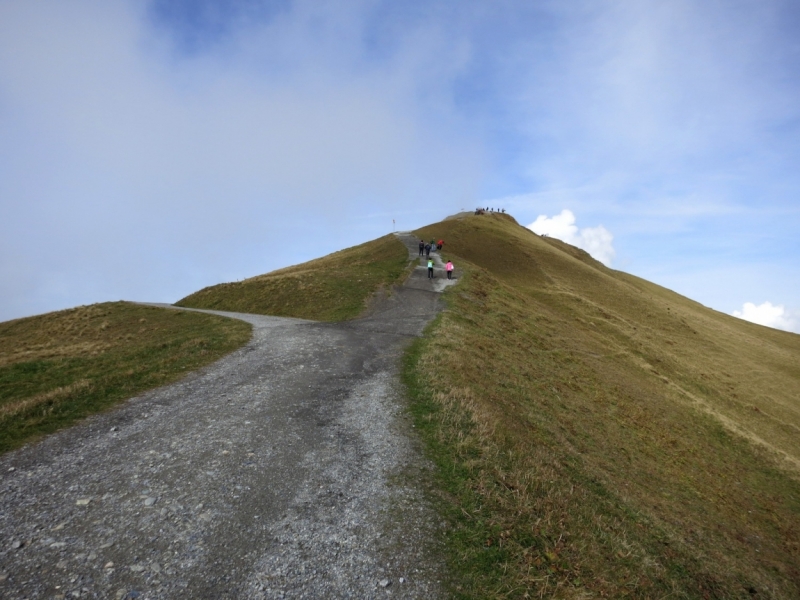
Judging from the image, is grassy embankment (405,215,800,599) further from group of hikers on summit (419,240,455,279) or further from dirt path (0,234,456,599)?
group of hikers on summit (419,240,455,279)

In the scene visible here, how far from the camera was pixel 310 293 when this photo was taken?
133 ft

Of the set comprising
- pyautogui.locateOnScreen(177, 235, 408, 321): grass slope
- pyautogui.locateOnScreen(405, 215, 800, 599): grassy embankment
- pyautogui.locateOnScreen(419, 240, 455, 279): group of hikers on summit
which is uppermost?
pyautogui.locateOnScreen(419, 240, 455, 279): group of hikers on summit

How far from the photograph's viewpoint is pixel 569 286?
5988cm

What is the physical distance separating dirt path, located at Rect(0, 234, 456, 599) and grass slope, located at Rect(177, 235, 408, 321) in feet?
63.5

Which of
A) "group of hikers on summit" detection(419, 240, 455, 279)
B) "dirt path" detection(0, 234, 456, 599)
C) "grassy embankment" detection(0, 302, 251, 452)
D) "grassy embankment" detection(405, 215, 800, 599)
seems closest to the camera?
"dirt path" detection(0, 234, 456, 599)

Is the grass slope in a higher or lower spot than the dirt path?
higher

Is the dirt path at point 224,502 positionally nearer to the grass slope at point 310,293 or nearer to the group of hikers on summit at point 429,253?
the grass slope at point 310,293

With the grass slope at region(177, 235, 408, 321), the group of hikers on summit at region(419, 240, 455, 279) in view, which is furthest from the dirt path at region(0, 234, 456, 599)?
the group of hikers on summit at region(419, 240, 455, 279)

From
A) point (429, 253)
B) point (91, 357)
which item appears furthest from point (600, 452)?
point (429, 253)

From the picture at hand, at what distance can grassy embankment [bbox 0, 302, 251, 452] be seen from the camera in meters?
13.9

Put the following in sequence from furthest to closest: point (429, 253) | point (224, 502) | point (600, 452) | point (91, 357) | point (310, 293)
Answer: point (429, 253)
point (310, 293)
point (91, 357)
point (600, 452)
point (224, 502)

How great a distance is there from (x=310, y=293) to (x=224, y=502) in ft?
105

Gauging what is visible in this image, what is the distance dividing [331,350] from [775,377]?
171ft

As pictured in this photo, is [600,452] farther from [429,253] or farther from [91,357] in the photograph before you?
[429,253]
